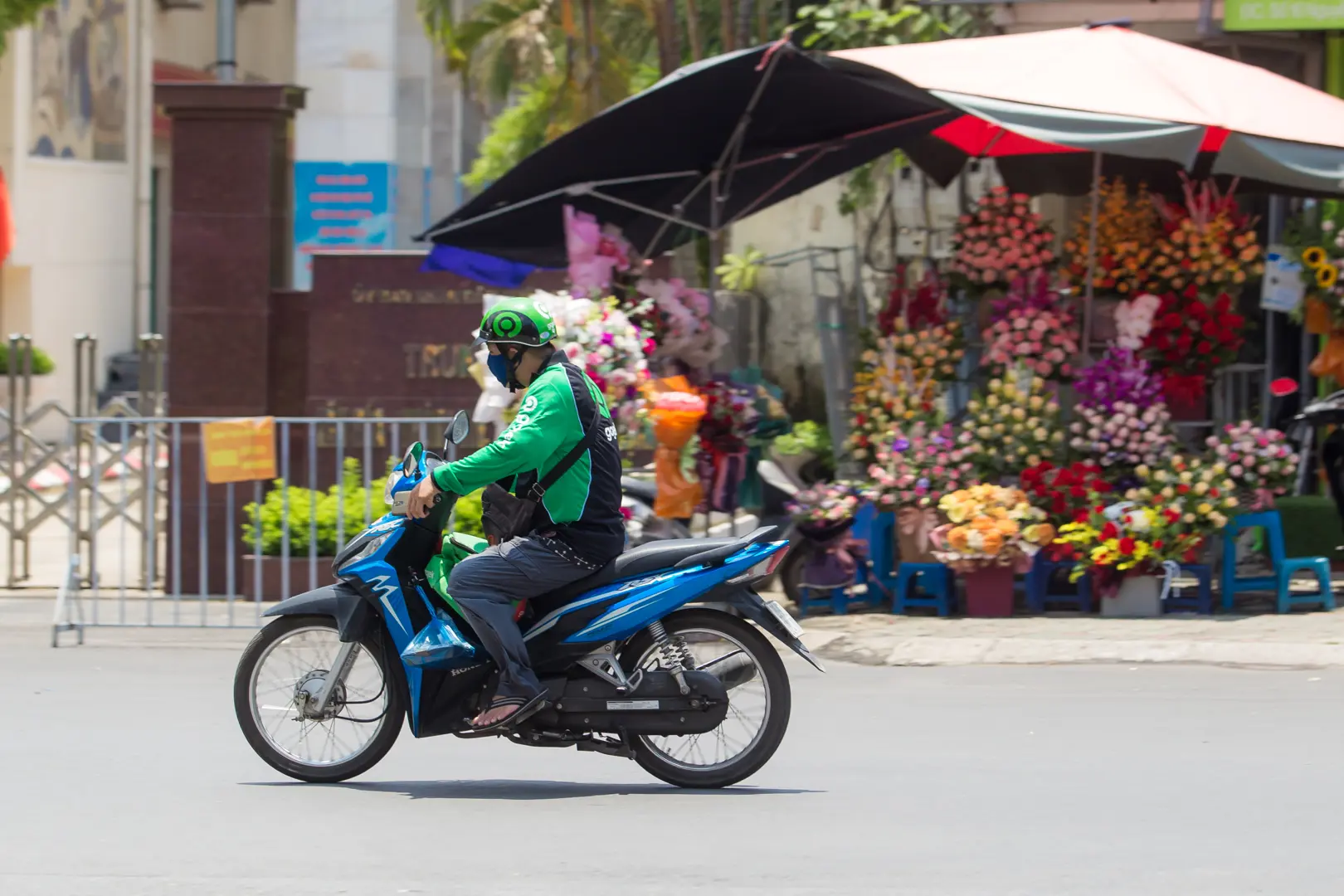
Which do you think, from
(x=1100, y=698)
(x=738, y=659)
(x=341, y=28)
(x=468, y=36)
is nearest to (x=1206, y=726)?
(x=1100, y=698)

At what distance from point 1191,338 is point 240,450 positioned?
5.46 meters

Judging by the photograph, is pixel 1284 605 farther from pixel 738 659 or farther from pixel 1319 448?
pixel 738 659

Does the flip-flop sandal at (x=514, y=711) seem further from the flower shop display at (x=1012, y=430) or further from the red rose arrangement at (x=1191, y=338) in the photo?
the red rose arrangement at (x=1191, y=338)

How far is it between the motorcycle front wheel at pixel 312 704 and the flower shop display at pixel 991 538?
180 inches

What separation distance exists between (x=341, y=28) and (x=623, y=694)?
31038 millimetres

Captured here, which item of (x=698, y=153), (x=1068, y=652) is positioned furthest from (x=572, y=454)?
(x=698, y=153)

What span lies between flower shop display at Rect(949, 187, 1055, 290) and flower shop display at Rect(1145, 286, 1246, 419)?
0.77 meters

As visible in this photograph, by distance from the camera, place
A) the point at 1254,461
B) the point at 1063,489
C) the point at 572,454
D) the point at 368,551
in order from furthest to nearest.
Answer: the point at 1063,489 < the point at 1254,461 < the point at 368,551 < the point at 572,454

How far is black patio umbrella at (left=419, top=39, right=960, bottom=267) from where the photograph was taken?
10531 mm

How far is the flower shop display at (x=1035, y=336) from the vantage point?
1113cm

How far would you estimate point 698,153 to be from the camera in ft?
37.9

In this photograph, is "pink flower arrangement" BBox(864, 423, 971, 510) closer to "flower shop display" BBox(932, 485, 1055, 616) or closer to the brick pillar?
"flower shop display" BBox(932, 485, 1055, 616)

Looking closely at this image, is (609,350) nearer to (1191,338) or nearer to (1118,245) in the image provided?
(1118,245)

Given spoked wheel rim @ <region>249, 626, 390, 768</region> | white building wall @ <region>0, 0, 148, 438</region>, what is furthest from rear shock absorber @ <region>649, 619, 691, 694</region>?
white building wall @ <region>0, 0, 148, 438</region>
